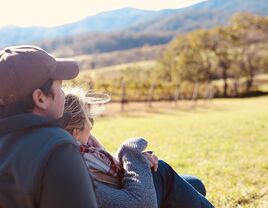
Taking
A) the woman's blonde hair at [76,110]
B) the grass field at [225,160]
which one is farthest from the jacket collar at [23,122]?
the grass field at [225,160]

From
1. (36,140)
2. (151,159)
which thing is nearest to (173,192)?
→ (151,159)

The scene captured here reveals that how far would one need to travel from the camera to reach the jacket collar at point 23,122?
5.71ft

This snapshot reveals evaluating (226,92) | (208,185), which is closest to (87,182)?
(208,185)

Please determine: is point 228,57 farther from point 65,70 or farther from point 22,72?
point 22,72

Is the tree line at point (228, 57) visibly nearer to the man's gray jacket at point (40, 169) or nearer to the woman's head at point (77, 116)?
the woman's head at point (77, 116)

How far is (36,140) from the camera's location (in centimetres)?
169

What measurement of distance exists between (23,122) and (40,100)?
15 cm

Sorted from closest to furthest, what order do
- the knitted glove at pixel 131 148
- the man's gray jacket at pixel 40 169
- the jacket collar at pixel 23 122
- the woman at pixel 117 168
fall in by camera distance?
the man's gray jacket at pixel 40 169, the jacket collar at pixel 23 122, the woman at pixel 117 168, the knitted glove at pixel 131 148

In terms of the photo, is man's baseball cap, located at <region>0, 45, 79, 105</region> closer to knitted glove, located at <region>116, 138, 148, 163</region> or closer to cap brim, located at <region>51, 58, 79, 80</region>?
cap brim, located at <region>51, 58, 79, 80</region>

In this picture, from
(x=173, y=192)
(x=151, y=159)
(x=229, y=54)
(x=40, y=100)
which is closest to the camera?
(x=40, y=100)

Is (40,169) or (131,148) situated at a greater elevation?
(40,169)

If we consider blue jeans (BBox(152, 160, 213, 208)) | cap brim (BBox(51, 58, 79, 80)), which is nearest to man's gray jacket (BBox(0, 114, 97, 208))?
cap brim (BBox(51, 58, 79, 80))

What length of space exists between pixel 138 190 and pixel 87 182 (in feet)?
2.60

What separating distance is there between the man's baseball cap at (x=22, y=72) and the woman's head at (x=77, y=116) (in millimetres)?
592
